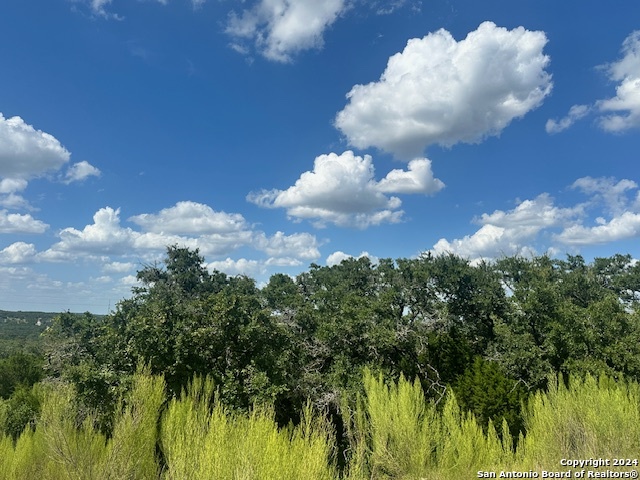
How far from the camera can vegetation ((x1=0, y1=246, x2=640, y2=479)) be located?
233 inches

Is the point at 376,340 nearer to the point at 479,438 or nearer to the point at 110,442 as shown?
the point at 479,438

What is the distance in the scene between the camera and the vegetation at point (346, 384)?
5926 millimetres

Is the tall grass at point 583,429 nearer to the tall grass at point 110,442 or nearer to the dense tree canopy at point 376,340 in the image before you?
the dense tree canopy at point 376,340

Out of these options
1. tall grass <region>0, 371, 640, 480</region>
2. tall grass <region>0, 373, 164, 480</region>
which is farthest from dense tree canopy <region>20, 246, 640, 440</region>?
tall grass <region>0, 373, 164, 480</region>

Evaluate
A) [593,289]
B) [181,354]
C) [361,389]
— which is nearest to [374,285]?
[361,389]

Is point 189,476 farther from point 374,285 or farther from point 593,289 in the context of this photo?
point 593,289

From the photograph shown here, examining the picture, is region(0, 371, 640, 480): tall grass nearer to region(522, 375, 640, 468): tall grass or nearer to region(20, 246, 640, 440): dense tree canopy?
region(522, 375, 640, 468): tall grass

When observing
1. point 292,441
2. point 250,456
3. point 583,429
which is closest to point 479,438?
point 583,429

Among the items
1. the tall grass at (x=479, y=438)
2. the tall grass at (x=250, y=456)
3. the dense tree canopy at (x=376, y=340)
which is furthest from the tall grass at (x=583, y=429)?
the tall grass at (x=250, y=456)

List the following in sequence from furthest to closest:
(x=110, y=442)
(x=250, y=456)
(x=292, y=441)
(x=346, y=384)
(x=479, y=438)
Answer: (x=346, y=384)
(x=479, y=438)
(x=110, y=442)
(x=292, y=441)
(x=250, y=456)

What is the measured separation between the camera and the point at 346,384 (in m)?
15.9

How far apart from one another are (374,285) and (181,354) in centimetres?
1729

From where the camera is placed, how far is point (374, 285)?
2778 centimetres

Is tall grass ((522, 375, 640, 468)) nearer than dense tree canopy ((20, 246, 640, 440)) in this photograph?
Yes
